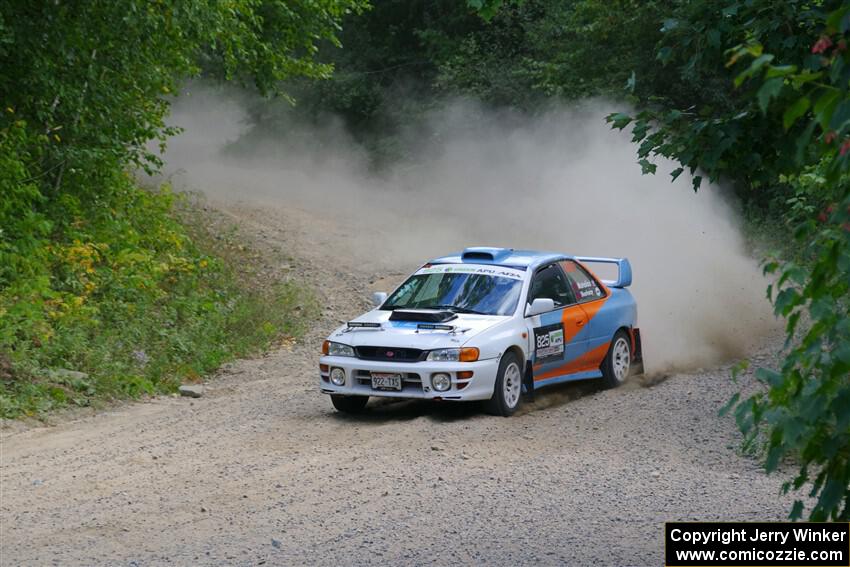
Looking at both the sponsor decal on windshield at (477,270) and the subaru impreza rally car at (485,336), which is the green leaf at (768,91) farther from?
the sponsor decal on windshield at (477,270)

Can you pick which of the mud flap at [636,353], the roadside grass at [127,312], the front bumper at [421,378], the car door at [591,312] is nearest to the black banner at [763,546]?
the front bumper at [421,378]

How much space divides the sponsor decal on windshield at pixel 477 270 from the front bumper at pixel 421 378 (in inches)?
58.0

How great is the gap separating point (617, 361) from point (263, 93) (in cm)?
1108

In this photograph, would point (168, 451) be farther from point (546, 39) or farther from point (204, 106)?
point (204, 106)

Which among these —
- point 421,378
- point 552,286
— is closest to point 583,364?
point 552,286

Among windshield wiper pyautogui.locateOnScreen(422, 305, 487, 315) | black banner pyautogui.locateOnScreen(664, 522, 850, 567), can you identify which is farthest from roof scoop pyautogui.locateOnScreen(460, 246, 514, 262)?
black banner pyautogui.locateOnScreen(664, 522, 850, 567)

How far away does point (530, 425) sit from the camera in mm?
10656

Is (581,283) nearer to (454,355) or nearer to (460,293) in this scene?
(460,293)

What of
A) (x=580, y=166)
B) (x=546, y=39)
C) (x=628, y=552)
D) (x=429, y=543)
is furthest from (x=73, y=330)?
(x=546, y=39)

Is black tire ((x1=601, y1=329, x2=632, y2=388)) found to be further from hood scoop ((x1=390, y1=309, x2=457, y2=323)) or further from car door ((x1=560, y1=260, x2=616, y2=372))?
hood scoop ((x1=390, y1=309, x2=457, y2=323))

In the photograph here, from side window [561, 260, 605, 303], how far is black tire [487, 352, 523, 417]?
1748 millimetres

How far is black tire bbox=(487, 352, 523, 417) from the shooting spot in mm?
10852

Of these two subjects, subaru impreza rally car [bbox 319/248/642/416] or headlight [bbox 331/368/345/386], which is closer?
subaru impreza rally car [bbox 319/248/642/416]

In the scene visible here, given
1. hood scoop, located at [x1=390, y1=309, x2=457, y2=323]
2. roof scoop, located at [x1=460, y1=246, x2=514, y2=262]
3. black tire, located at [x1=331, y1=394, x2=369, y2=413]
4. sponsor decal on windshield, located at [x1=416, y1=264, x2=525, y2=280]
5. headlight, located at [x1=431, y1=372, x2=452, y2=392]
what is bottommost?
black tire, located at [x1=331, y1=394, x2=369, y2=413]
